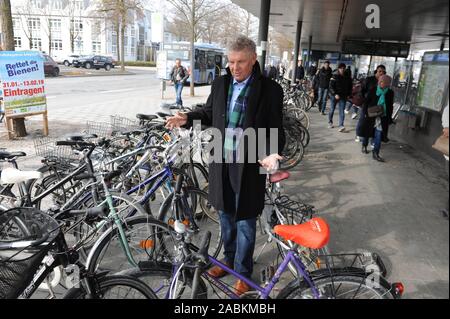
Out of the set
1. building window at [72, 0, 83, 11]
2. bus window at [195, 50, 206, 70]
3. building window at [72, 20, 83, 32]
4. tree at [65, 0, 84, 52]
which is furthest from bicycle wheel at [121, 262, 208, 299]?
building window at [72, 20, 83, 32]

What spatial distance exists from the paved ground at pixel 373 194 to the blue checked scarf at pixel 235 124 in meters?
1.07

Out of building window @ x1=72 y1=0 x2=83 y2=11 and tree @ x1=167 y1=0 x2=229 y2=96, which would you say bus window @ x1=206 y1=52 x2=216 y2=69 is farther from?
building window @ x1=72 y1=0 x2=83 y2=11

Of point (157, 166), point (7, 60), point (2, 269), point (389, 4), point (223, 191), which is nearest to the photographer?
point (2, 269)

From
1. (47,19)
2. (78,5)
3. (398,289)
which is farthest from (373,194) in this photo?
(47,19)

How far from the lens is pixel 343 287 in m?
2.06

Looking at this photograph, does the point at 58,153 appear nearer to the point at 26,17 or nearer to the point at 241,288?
the point at 241,288

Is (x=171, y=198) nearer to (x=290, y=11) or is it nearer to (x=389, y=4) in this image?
(x=389, y=4)

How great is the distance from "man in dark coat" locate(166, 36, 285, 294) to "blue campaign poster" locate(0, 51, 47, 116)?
18.5 feet

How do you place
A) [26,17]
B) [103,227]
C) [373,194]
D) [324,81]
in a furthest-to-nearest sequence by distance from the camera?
[26,17]
[324,81]
[373,194]
[103,227]

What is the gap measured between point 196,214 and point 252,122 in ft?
4.99

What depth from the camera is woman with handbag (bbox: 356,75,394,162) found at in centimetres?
705
